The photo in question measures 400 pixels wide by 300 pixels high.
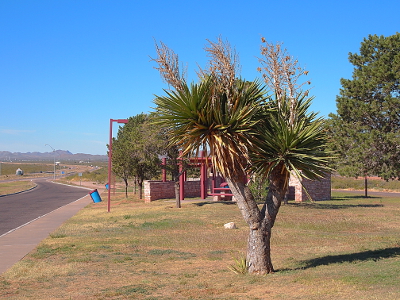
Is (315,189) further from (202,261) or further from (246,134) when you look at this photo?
(246,134)

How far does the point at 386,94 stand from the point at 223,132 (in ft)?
19.4

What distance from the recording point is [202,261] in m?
12.0

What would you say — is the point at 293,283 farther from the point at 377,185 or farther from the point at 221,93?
the point at 377,185

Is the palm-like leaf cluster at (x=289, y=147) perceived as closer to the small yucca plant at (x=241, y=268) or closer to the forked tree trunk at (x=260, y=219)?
the forked tree trunk at (x=260, y=219)

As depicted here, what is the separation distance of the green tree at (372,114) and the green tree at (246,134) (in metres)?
3.22

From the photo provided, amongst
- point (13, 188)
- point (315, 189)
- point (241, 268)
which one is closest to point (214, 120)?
point (241, 268)

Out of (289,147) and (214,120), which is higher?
(214,120)

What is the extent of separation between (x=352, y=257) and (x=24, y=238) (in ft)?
34.9

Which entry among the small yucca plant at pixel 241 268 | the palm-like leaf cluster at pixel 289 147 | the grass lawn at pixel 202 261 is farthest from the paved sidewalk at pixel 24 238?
the palm-like leaf cluster at pixel 289 147

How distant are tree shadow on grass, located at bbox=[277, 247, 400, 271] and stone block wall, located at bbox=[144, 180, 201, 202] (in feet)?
67.6

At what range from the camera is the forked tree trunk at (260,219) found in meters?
9.91

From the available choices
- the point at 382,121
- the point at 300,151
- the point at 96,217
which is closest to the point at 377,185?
the point at 96,217

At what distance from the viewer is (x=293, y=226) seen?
18.5 metres

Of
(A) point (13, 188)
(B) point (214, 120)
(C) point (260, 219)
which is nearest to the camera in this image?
(B) point (214, 120)
